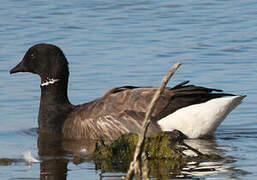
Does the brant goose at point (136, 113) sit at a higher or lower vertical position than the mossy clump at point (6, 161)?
higher

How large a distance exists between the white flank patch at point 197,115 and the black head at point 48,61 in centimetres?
231

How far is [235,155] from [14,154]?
9.58 feet

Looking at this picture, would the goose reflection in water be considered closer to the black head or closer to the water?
the water

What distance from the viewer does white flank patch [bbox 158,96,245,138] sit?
1139cm

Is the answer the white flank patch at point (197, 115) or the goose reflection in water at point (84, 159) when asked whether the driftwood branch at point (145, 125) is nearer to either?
the goose reflection in water at point (84, 159)

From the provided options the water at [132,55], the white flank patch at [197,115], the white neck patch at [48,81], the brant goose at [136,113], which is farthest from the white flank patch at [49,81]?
the white flank patch at [197,115]

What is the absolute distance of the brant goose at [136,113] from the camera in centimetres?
1142

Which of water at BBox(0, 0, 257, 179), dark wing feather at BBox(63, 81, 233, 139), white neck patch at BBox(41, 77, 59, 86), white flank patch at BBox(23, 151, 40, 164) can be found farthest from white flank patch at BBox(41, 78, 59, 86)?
white flank patch at BBox(23, 151, 40, 164)

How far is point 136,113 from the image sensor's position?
11.5 meters

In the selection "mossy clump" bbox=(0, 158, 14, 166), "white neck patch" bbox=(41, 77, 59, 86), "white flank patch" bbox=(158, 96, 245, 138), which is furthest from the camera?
"white neck patch" bbox=(41, 77, 59, 86)

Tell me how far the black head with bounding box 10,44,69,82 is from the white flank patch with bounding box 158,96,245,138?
2306mm

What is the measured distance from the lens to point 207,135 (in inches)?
464

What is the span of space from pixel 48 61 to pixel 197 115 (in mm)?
2934

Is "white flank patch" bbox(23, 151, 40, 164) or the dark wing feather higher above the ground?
the dark wing feather
